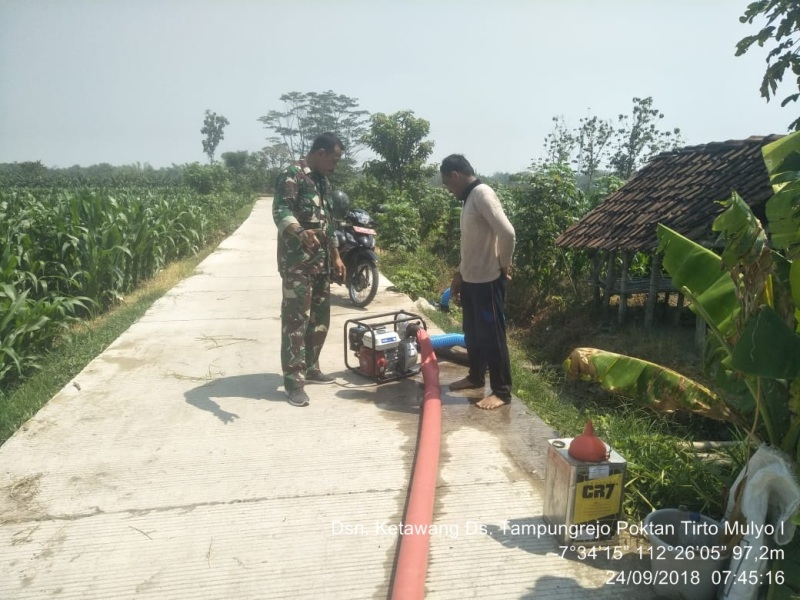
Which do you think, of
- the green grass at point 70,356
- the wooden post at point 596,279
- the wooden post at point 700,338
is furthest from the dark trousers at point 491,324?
the wooden post at point 596,279

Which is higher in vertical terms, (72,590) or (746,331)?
(746,331)

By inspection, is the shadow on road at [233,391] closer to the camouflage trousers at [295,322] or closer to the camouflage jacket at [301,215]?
the camouflage trousers at [295,322]

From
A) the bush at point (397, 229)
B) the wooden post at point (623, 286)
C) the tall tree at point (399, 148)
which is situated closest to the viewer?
the wooden post at point (623, 286)

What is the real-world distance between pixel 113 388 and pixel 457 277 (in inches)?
115

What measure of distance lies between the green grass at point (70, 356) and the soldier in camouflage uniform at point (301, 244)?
6.45 ft

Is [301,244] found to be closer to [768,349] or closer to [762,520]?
[768,349]

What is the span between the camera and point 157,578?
8.25 feet

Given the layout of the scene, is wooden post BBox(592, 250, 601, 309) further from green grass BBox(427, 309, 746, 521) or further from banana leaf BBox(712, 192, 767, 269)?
banana leaf BBox(712, 192, 767, 269)

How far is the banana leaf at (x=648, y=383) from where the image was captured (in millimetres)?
3021

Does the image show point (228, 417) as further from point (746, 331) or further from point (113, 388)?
point (746, 331)

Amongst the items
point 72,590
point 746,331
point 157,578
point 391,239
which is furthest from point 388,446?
point 391,239

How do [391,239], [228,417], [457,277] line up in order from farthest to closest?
1. [391,239]
2. [457,277]
3. [228,417]

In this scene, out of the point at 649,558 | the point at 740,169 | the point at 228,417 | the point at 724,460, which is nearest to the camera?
the point at 649,558

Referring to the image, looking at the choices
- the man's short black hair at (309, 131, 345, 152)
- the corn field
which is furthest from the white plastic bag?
the corn field
